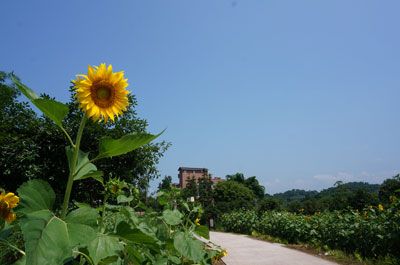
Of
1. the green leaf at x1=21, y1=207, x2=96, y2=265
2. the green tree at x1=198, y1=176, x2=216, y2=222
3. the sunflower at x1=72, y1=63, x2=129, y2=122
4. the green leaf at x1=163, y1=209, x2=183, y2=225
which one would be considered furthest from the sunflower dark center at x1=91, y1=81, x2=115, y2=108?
the green tree at x1=198, y1=176, x2=216, y2=222

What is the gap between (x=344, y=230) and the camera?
1188 cm

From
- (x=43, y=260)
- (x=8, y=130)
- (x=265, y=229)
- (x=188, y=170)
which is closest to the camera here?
(x=43, y=260)

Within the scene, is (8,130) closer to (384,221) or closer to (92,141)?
(92,141)

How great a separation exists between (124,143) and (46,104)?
257 mm

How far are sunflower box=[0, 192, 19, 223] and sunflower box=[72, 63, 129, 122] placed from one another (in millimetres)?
428

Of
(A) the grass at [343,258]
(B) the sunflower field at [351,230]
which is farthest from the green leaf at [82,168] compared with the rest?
(B) the sunflower field at [351,230]

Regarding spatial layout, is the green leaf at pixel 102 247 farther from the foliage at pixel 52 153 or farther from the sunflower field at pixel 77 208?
the foliage at pixel 52 153

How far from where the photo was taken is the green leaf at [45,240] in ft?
2.94

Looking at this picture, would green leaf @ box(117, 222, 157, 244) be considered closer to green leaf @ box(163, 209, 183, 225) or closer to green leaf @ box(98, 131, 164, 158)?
green leaf @ box(98, 131, 164, 158)

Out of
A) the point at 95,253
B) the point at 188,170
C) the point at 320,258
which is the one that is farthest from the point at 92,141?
the point at 188,170

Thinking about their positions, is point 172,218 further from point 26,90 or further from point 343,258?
point 343,258

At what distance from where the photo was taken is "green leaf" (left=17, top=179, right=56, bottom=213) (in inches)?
44.8

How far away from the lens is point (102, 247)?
1.41 metres

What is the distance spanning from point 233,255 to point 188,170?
43.0 meters
